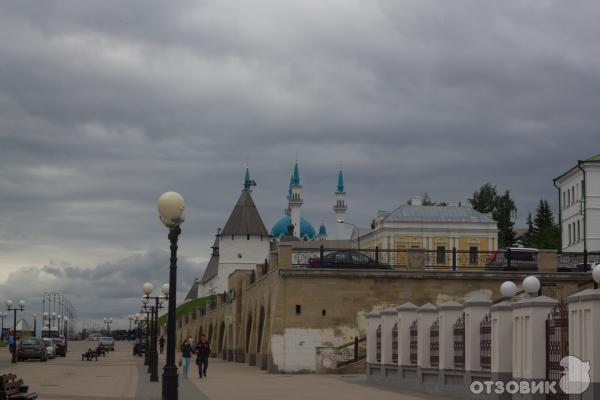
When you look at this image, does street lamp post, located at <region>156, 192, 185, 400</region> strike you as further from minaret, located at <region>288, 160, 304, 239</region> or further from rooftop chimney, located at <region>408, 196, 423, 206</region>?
minaret, located at <region>288, 160, 304, 239</region>

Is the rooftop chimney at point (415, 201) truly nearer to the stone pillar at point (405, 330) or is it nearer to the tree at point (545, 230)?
the tree at point (545, 230)

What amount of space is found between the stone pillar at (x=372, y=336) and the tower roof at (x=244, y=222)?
90089mm

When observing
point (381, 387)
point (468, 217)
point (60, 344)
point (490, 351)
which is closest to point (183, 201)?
point (490, 351)

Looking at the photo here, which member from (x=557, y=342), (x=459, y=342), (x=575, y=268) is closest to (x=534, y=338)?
(x=557, y=342)

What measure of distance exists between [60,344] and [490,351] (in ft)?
175

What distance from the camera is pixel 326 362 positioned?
127ft

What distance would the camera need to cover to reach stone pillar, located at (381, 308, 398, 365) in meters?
29.0

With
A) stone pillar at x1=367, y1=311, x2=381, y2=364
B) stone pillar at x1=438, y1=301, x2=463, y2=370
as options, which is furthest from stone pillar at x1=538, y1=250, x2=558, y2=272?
stone pillar at x1=438, y1=301, x2=463, y2=370

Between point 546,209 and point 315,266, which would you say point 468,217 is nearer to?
point 546,209

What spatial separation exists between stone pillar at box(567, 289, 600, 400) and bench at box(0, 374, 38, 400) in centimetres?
871

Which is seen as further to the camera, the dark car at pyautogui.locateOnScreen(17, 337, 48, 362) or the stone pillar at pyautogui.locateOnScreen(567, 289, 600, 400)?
the dark car at pyautogui.locateOnScreen(17, 337, 48, 362)

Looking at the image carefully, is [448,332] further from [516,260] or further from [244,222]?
[244,222]

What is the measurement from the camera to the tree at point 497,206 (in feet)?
352

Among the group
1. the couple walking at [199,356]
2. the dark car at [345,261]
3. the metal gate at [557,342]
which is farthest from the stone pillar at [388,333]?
the metal gate at [557,342]
